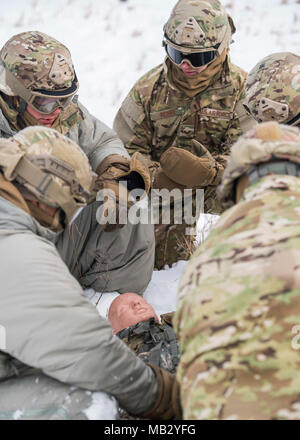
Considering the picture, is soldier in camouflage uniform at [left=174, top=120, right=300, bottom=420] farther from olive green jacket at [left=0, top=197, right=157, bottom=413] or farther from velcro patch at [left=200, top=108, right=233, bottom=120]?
velcro patch at [left=200, top=108, right=233, bottom=120]

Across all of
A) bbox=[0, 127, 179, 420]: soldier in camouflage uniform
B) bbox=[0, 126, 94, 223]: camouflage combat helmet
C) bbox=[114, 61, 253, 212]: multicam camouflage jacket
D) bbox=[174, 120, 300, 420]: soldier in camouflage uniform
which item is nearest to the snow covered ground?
bbox=[114, 61, 253, 212]: multicam camouflage jacket

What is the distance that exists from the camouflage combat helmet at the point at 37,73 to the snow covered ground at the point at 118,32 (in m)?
3.38

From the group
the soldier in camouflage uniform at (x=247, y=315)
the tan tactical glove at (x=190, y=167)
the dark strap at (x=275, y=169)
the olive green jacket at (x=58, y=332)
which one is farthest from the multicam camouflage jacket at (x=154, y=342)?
the tan tactical glove at (x=190, y=167)

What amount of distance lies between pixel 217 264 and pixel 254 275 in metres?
0.13

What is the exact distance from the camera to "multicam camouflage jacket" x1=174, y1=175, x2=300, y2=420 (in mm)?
1491

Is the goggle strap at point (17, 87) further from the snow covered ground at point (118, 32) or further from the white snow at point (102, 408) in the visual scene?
the snow covered ground at point (118, 32)

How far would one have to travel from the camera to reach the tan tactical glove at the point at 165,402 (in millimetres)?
2107

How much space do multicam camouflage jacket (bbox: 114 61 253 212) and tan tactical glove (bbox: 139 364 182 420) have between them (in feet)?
7.64

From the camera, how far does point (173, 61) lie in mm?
4023

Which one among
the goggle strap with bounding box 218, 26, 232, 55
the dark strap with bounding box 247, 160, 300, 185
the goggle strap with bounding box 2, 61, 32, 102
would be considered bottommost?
the goggle strap with bounding box 2, 61, 32, 102

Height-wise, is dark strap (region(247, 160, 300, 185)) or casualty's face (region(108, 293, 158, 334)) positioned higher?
dark strap (region(247, 160, 300, 185))

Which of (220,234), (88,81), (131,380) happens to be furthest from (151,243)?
(88,81)

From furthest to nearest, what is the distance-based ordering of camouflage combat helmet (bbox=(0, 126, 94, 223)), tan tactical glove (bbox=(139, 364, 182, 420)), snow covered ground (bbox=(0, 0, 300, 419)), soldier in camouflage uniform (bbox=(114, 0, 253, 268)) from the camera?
1. snow covered ground (bbox=(0, 0, 300, 419))
2. soldier in camouflage uniform (bbox=(114, 0, 253, 268))
3. camouflage combat helmet (bbox=(0, 126, 94, 223))
4. tan tactical glove (bbox=(139, 364, 182, 420))
